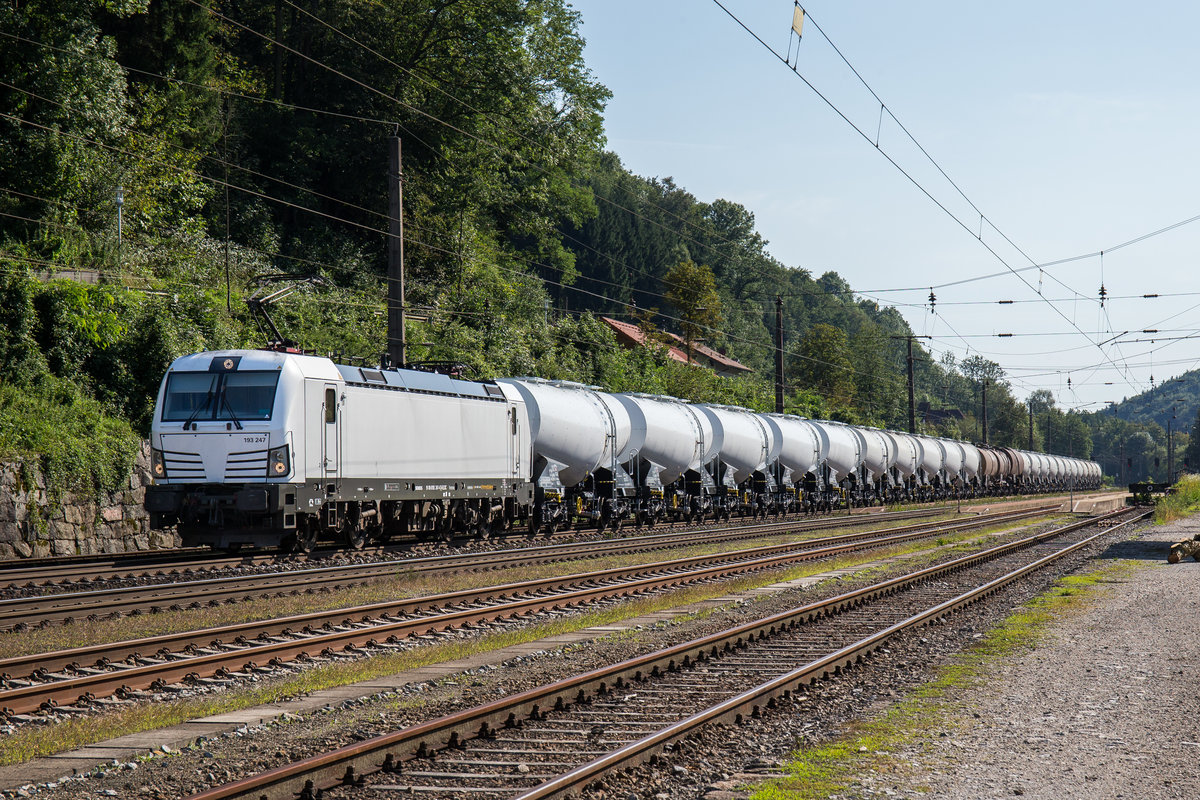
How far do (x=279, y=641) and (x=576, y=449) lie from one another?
61.3 ft

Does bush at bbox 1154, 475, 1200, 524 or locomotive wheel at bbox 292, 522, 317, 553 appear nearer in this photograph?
locomotive wheel at bbox 292, 522, 317, 553

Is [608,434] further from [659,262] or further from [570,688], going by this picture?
[659,262]

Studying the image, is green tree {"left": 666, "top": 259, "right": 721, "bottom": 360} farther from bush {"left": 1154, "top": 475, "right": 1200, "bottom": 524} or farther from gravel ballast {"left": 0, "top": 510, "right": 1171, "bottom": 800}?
gravel ballast {"left": 0, "top": 510, "right": 1171, "bottom": 800}

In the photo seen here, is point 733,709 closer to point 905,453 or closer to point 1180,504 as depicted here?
point 1180,504

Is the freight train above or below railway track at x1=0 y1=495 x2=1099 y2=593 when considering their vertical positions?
above

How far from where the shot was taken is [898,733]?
348 inches

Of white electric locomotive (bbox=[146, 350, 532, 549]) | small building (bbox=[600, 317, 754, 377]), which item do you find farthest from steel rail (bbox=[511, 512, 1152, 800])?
small building (bbox=[600, 317, 754, 377])

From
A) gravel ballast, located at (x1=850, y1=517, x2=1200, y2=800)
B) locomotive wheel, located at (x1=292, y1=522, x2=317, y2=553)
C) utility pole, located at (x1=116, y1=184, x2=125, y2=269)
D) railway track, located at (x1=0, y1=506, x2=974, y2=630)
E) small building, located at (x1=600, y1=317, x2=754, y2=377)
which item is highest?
small building, located at (x1=600, y1=317, x2=754, y2=377)

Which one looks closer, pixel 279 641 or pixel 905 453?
pixel 279 641

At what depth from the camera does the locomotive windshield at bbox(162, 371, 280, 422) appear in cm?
2038

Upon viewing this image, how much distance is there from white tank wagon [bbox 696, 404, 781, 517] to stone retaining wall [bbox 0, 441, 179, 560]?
63.5 ft

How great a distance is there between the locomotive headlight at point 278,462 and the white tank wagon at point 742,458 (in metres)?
21.0

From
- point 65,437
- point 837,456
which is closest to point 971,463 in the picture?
point 837,456

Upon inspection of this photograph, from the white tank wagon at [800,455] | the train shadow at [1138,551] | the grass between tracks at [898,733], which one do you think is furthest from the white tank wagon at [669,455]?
the grass between tracks at [898,733]
